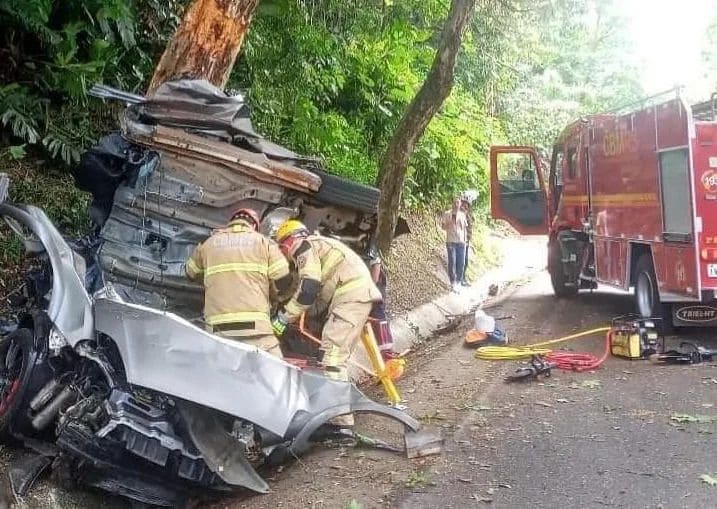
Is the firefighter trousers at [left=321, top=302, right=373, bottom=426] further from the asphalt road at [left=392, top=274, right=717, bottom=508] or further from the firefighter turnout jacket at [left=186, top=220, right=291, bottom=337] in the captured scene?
the asphalt road at [left=392, top=274, right=717, bottom=508]

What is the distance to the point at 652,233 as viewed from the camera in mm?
9312

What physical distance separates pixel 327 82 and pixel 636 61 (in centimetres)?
2459

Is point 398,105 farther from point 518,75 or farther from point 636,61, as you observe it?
point 636,61

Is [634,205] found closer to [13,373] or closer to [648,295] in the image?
[648,295]

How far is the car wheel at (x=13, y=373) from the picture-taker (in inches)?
187

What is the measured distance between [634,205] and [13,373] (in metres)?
7.33

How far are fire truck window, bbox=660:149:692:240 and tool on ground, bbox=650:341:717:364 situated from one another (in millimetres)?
1190

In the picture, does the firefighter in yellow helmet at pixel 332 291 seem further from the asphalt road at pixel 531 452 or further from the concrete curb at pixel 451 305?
the concrete curb at pixel 451 305

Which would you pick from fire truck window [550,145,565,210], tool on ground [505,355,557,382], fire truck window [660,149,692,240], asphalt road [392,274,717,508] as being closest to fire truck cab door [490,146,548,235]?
fire truck window [550,145,565,210]

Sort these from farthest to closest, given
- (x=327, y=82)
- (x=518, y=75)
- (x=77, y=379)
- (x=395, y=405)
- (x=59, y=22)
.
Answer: (x=518, y=75) → (x=327, y=82) → (x=59, y=22) → (x=395, y=405) → (x=77, y=379)

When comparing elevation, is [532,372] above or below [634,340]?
below

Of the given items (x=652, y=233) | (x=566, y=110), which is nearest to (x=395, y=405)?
(x=652, y=233)

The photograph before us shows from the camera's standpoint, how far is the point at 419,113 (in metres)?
10.9

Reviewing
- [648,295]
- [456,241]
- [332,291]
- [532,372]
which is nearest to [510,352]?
[532,372]
